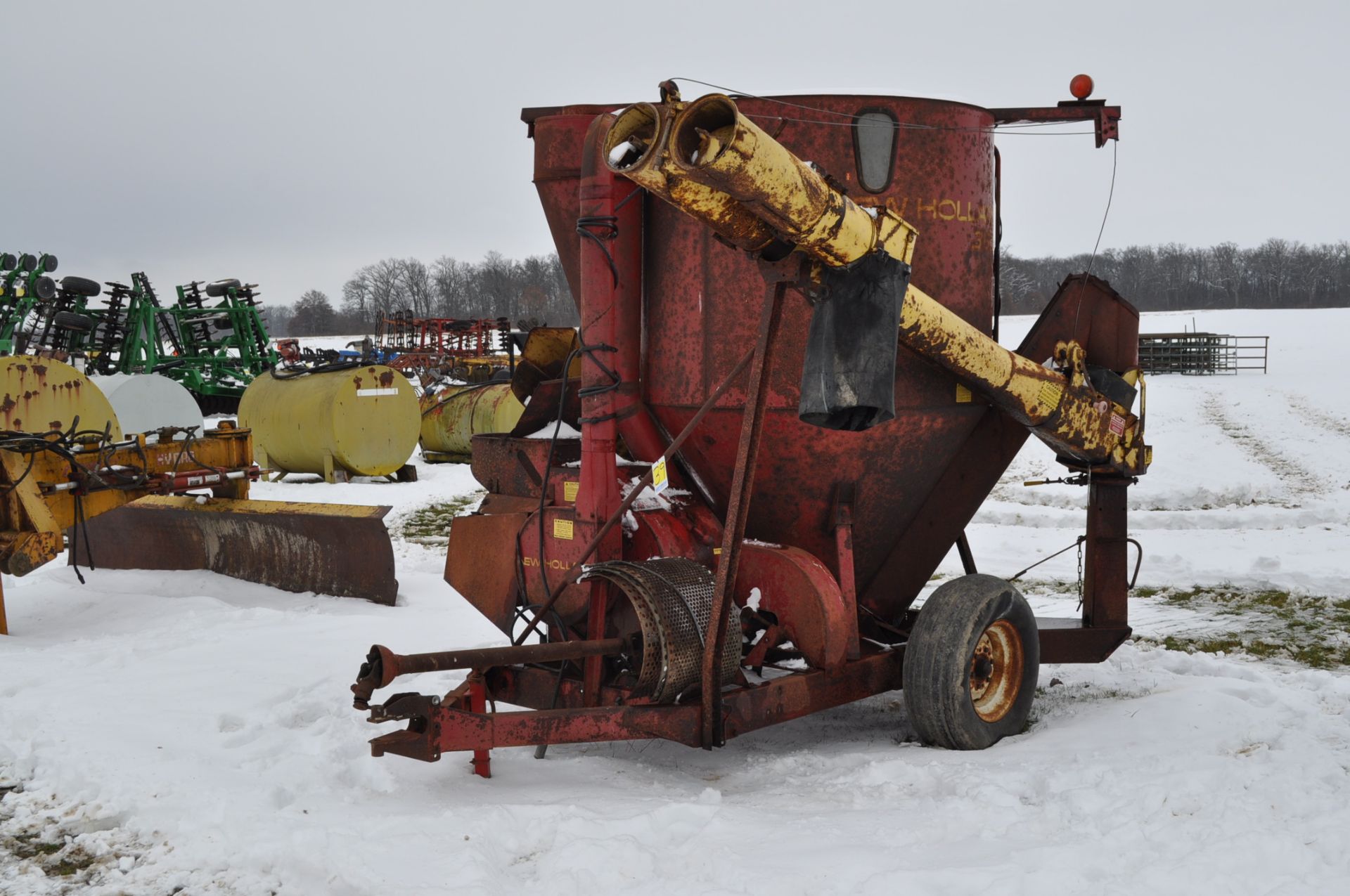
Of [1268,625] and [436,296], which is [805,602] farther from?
[436,296]

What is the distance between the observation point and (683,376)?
187 inches

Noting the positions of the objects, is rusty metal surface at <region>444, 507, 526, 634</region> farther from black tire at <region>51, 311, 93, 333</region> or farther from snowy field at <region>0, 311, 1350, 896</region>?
black tire at <region>51, 311, 93, 333</region>

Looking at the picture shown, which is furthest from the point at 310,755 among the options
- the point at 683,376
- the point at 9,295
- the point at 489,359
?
the point at 489,359

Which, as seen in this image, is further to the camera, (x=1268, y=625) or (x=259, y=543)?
(x=259, y=543)

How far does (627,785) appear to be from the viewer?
13.4 ft

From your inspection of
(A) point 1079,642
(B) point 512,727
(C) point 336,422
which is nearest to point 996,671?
(A) point 1079,642

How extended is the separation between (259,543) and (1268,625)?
677 cm

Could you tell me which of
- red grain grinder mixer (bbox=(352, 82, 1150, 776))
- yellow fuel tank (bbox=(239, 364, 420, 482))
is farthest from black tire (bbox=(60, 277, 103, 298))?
red grain grinder mixer (bbox=(352, 82, 1150, 776))

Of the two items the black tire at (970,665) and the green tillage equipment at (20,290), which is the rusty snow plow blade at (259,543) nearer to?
the black tire at (970,665)

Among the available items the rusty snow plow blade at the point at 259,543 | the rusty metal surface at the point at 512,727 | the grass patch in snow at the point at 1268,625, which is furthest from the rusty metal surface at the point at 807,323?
the rusty snow plow blade at the point at 259,543

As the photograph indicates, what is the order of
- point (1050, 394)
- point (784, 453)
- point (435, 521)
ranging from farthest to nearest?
point (435, 521) → point (1050, 394) → point (784, 453)

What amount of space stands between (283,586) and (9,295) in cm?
1390

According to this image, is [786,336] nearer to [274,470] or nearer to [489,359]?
[274,470]

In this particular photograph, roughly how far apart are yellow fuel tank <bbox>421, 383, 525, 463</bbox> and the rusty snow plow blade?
26.5ft
